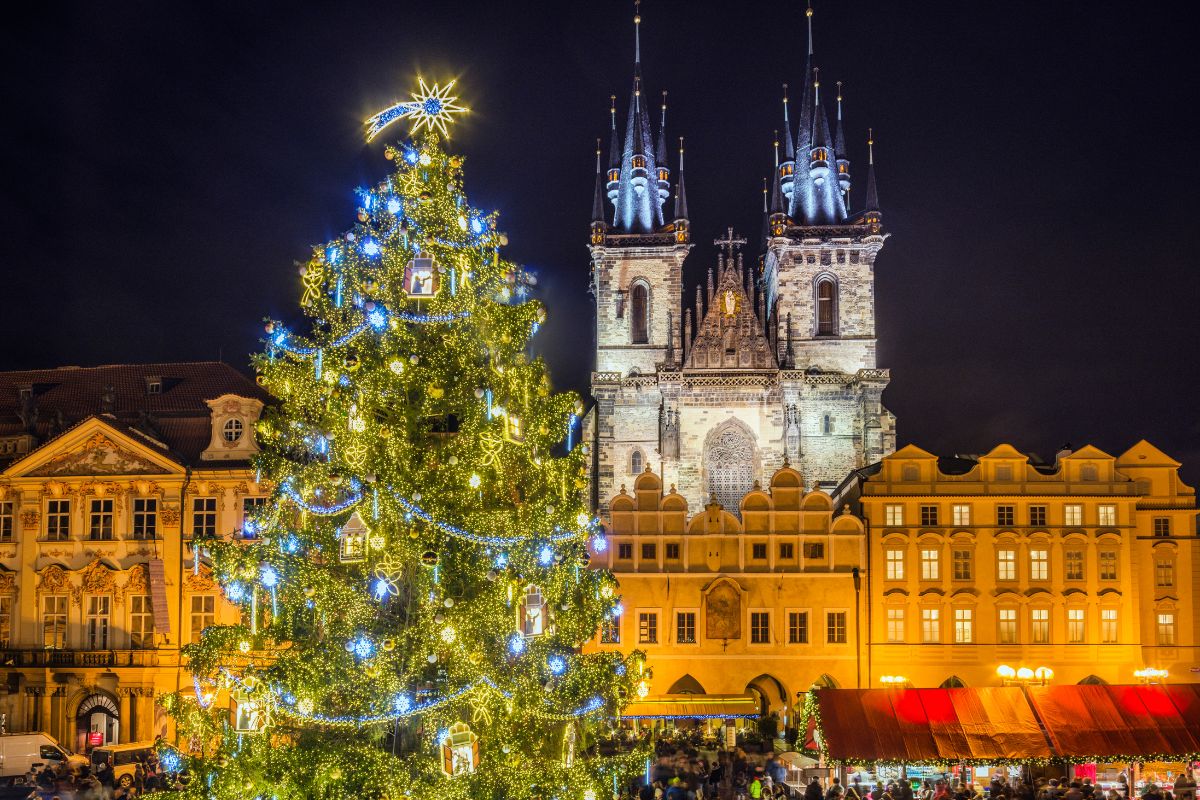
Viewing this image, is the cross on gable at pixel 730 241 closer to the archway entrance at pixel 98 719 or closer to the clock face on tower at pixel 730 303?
the clock face on tower at pixel 730 303

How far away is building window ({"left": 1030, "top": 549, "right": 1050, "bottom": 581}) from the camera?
1455 inches

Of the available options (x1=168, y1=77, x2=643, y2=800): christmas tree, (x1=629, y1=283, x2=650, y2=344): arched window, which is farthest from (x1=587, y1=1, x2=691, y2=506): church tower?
(x1=168, y1=77, x2=643, y2=800): christmas tree

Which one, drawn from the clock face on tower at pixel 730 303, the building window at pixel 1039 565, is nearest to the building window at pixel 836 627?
the building window at pixel 1039 565

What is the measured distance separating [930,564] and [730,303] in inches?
764

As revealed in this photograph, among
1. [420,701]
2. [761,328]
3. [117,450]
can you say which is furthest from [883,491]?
[420,701]

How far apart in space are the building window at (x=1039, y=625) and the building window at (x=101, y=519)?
89.1 ft

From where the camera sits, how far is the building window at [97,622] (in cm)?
3453

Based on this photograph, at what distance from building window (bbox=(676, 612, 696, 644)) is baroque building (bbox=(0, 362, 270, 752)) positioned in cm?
1266

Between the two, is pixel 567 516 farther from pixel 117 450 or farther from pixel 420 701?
pixel 117 450

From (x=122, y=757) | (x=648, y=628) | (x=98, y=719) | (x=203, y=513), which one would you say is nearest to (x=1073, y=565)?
(x=648, y=628)

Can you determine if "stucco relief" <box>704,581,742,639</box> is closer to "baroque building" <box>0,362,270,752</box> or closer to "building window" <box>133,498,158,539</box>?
"baroque building" <box>0,362,270,752</box>

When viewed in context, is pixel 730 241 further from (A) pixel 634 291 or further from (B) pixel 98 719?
(B) pixel 98 719

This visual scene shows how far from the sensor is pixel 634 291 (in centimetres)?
5556

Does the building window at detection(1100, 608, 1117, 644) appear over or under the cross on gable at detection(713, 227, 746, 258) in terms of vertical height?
under
